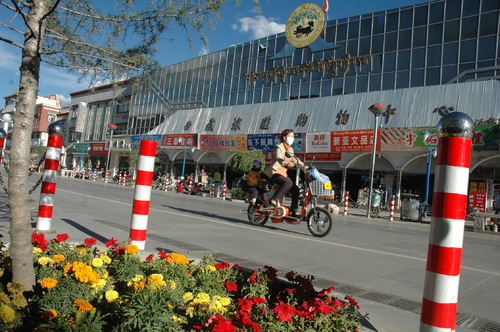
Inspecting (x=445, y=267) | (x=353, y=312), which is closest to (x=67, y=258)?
(x=353, y=312)

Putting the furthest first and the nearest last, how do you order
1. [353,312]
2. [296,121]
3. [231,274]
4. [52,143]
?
[296,121]
[52,143]
[231,274]
[353,312]

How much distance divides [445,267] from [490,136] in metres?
20.5

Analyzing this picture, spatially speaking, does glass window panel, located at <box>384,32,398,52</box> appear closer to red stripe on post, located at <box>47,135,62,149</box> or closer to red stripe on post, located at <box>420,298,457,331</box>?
red stripe on post, located at <box>47,135,62,149</box>

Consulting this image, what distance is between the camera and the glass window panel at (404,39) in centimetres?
2786

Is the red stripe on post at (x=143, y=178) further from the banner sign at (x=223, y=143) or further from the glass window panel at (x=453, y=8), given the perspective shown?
the glass window panel at (x=453, y=8)

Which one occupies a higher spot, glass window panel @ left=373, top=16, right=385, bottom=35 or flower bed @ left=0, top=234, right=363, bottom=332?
glass window panel @ left=373, top=16, right=385, bottom=35

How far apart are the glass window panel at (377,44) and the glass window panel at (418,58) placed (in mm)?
2394

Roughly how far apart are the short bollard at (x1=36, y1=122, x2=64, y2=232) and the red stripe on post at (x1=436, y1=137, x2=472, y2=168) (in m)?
4.62

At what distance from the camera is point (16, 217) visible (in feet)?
7.57

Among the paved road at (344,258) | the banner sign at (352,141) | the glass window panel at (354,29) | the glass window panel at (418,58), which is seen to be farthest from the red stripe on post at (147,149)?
the glass window panel at (354,29)

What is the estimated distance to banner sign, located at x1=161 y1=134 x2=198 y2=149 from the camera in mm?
35938

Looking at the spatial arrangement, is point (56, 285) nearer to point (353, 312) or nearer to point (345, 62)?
point (353, 312)

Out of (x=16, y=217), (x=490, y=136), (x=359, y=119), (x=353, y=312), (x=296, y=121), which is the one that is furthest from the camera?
(x=296, y=121)

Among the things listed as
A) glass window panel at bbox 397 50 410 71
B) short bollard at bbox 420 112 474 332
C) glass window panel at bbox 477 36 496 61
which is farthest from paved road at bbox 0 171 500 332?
glass window panel at bbox 397 50 410 71
